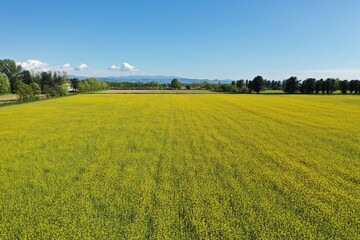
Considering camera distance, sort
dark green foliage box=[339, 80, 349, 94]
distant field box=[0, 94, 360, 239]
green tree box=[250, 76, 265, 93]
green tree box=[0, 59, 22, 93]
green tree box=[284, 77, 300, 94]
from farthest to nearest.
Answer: green tree box=[250, 76, 265, 93] < green tree box=[0, 59, 22, 93] < green tree box=[284, 77, 300, 94] < dark green foliage box=[339, 80, 349, 94] < distant field box=[0, 94, 360, 239]

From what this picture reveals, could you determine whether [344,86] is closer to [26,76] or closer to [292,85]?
[292,85]

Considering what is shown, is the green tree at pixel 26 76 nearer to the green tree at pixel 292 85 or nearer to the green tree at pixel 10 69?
the green tree at pixel 10 69

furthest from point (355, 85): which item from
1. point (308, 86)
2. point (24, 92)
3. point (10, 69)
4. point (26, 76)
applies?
point (10, 69)

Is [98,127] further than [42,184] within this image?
Yes

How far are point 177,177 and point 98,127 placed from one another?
631 inches

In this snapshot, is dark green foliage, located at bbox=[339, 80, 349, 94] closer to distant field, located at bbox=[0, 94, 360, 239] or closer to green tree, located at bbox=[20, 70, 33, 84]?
distant field, located at bbox=[0, 94, 360, 239]

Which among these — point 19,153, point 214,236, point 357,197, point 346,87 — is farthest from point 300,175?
point 346,87

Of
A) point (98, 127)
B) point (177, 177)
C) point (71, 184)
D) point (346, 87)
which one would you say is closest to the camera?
point (71, 184)

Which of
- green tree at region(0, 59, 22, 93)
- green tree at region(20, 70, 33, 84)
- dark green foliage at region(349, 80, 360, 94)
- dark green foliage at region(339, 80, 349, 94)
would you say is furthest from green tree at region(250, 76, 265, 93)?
green tree at region(0, 59, 22, 93)

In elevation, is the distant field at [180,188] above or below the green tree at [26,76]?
below

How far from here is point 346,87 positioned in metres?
114

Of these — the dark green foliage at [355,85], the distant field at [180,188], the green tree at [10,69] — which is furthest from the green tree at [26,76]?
the dark green foliage at [355,85]

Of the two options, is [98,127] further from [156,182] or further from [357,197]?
[357,197]

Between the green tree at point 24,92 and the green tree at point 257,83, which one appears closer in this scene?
the green tree at point 24,92
